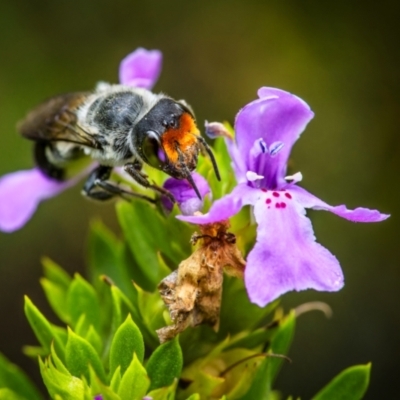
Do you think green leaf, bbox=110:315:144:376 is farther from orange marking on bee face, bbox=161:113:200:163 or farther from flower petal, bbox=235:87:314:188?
flower petal, bbox=235:87:314:188

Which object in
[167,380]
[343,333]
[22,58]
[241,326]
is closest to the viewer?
[167,380]

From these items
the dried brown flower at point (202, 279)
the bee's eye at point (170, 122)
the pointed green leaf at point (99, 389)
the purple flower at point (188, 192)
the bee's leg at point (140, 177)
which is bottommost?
the pointed green leaf at point (99, 389)

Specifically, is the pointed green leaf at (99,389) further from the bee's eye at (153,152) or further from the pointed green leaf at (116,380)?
the bee's eye at (153,152)

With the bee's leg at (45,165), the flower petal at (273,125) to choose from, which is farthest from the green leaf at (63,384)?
the bee's leg at (45,165)

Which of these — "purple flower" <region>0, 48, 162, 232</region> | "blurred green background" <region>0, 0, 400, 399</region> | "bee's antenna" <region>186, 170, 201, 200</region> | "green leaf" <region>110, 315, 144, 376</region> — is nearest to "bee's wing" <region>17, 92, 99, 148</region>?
"purple flower" <region>0, 48, 162, 232</region>

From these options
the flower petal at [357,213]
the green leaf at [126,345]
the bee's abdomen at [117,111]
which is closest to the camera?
the flower petal at [357,213]

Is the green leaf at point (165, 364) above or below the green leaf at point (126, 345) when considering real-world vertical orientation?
below

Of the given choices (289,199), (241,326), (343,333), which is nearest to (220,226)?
(289,199)

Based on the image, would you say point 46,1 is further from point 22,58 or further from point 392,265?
point 392,265
